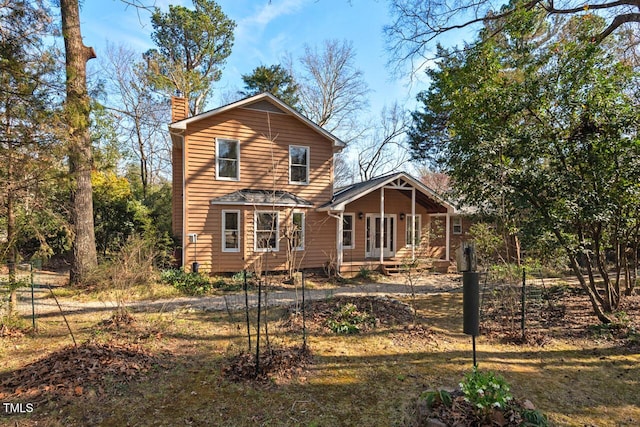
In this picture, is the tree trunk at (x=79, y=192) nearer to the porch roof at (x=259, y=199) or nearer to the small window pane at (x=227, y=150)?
the porch roof at (x=259, y=199)

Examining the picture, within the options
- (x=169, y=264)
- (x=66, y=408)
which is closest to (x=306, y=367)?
(x=66, y=408)

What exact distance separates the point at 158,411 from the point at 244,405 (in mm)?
886

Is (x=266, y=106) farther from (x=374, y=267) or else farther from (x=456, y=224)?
(x=456, y=224)

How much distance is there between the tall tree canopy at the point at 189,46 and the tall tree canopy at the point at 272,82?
2.27 meters

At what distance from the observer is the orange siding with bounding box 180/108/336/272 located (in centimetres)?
1148

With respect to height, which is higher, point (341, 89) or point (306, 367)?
point (341, 89)

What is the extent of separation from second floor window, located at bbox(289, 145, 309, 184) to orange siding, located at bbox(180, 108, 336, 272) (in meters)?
0.19

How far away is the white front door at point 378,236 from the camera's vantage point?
48.4 ft

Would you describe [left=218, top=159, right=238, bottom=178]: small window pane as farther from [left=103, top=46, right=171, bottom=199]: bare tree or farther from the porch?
[left=103, top=46, right=171, bottom=199]: bare tree

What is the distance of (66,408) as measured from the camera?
3336 mm

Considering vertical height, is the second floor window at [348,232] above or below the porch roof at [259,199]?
below

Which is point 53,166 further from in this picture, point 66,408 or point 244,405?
point 244,405

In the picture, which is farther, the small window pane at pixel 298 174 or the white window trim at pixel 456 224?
the white window trim at pixel 456 224

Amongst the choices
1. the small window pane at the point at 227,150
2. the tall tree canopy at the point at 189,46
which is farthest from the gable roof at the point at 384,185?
the tall tree canopy at the point at 189,46
